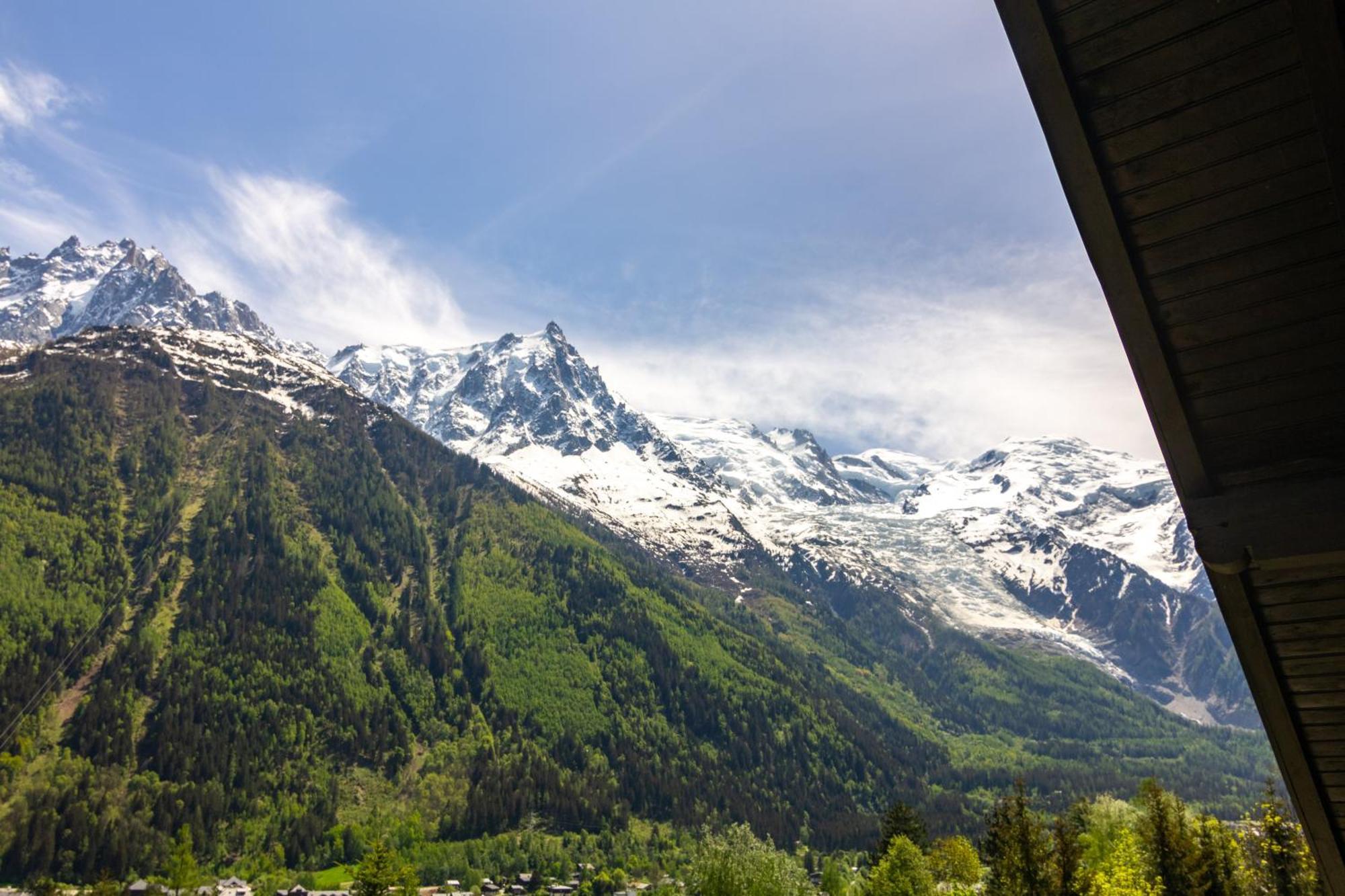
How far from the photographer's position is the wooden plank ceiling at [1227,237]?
484cm

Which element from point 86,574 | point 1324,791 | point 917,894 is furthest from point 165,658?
point 1324,791

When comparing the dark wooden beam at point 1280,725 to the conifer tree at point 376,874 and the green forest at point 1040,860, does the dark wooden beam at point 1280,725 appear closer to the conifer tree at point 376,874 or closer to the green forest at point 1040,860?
the green forest at point 1040,860

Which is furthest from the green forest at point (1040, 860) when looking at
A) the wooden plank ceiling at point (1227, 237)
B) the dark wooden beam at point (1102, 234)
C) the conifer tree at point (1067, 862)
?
the dark wooden beam at point (1102, 234)

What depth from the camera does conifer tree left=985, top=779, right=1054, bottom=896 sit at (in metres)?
46.8

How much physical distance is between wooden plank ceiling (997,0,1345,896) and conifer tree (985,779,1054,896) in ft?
149

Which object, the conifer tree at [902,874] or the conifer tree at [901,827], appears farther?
the conifer tree at [901,827]

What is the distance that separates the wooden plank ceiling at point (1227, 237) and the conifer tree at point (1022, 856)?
4556cm

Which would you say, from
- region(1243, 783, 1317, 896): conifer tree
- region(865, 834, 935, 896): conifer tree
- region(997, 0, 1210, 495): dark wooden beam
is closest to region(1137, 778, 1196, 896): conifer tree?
region(1243, 783, 1317, 896): conifer tree

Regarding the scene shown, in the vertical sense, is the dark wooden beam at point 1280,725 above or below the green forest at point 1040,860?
above

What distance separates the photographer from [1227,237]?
5441 millimetres

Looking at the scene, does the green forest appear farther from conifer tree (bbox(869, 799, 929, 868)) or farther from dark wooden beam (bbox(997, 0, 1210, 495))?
Result: dark wooden beam (bbox(997, 0, 1210, 495))

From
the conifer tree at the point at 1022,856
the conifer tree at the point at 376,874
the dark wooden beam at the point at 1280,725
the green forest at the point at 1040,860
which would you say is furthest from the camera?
the conifer tree at the point at 376,874

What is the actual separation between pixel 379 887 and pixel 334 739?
423ft

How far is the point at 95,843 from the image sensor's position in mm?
137875
